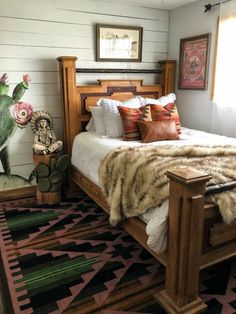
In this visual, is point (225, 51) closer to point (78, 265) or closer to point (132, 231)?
point (132, 231)

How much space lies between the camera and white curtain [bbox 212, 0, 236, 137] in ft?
9.30

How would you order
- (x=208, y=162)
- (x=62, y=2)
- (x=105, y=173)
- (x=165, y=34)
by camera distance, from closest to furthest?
(x=208, y=162) < (x=105, y=173) < (x=62, y=2) < (x=165, y=34)

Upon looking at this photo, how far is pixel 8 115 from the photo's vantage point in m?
3.08

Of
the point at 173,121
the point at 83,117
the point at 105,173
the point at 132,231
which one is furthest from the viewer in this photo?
the point at 83,117

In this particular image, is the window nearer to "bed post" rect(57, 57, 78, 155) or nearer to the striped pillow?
the striped pillow

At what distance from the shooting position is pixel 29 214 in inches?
112

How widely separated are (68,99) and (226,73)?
5.55ft

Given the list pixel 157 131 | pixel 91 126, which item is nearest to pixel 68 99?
pixel 91 126

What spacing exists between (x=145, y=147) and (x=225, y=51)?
1.46 metres

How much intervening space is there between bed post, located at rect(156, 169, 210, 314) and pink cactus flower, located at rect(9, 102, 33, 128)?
215 cm

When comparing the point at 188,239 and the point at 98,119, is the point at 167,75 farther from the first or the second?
the point at 188,239

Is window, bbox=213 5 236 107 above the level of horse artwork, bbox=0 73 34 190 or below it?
above

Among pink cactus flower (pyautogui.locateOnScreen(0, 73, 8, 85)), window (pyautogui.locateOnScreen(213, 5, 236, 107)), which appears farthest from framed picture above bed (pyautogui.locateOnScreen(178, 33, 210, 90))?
pink cactus flower (pyautogui.locateOnScreen(0, 73, 8, 85))

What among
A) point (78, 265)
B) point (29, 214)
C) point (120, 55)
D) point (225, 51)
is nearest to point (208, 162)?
point (78, 265)
